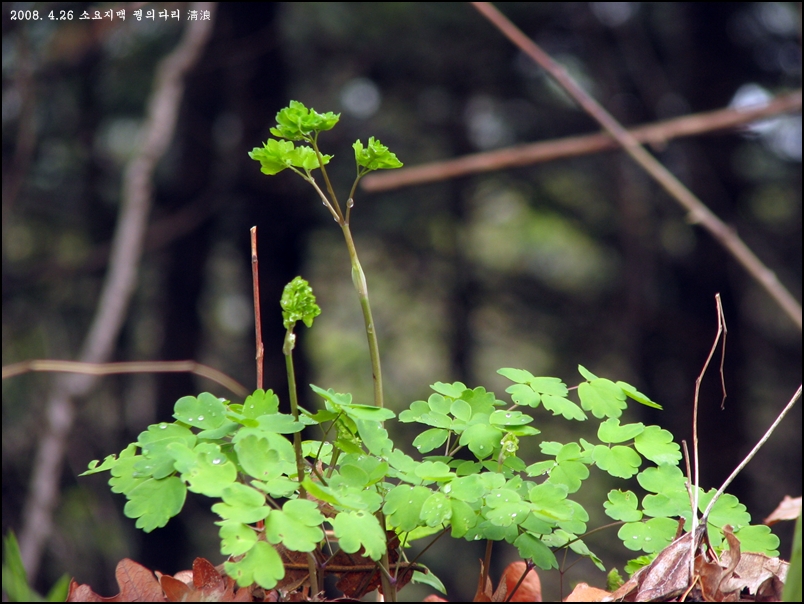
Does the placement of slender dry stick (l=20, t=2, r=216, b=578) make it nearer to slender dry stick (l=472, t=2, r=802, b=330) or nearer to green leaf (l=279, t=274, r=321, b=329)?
slender dry stick (l=472, t=2, r=802, b=330)

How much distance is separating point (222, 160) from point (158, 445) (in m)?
4.49

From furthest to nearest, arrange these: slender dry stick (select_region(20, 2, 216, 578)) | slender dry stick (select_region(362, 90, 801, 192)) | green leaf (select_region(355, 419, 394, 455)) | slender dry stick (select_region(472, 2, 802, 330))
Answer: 1. slender dry stick (select_region(20, 2, 216, 578))
2. slender dry stick (select_region(362, 90, 801, 192))
3. slender dry stick (select_region(472, 2, 802, 330))
4. green leaf (select_region(355, 419, 394, 455))

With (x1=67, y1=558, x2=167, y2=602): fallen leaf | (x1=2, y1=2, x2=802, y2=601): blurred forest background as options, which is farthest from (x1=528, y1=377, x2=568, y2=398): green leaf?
(x1=2, y1=2, x2=802, y2=601): blurred forest background

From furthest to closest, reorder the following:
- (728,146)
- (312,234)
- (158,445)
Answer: (312,234), (728,146), (158,445)

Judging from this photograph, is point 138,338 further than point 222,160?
Yes

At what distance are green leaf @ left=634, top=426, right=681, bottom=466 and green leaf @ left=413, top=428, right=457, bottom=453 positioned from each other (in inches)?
8.2

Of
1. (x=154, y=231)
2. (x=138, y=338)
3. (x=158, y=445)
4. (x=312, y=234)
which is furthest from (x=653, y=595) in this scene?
(x=138, y=338)

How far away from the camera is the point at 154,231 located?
183 inches

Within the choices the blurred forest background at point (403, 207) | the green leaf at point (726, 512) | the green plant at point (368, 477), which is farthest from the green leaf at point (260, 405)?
the blurred forest background at point (403, 207)

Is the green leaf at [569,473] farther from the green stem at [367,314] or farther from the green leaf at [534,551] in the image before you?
the green stem at [367,314]

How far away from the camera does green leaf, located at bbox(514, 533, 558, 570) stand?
2.18 ft

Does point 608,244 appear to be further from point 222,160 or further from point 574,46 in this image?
point 222,160

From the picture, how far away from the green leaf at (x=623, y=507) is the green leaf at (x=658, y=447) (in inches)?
1.9

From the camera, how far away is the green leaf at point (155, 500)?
1.99 feet
